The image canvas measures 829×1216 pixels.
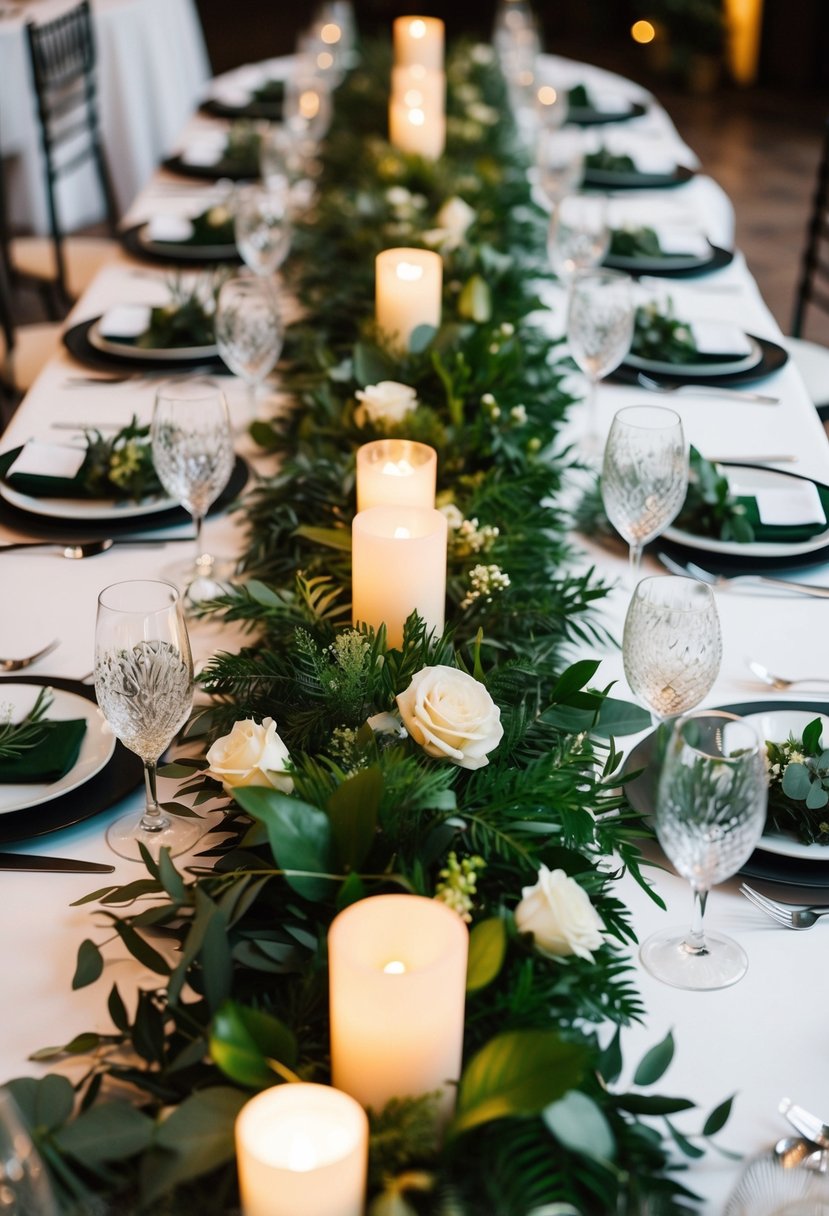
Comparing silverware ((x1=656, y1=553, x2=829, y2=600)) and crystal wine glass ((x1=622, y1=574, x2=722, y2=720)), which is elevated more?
crystal wine glass ((x1=622, y1=574, x2=722, y2=720))

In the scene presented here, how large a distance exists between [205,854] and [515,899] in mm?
250

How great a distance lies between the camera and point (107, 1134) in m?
0.78

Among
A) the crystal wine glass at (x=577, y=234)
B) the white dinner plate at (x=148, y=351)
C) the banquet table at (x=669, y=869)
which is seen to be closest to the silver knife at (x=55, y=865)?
the banquet table at (x=669, y=869)

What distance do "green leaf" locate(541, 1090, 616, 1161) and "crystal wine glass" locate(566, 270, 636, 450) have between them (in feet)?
4.22

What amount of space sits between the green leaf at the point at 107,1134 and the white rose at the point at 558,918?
0.86 feet

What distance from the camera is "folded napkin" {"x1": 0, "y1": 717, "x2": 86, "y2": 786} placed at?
3.93ft

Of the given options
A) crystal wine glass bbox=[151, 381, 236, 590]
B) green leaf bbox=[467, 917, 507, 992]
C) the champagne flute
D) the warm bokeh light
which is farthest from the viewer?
the warm bokeh light

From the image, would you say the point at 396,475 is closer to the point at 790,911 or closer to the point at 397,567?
the point at 397,567

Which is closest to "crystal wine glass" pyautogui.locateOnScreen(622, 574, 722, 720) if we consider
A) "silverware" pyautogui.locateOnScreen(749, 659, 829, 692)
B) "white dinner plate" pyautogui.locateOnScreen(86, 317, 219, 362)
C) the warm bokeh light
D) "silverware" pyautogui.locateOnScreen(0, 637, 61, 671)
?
"silverware" pyautogui.locateOnScreen(749, 659, 829, 692)

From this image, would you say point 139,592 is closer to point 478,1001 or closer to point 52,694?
point 52,694

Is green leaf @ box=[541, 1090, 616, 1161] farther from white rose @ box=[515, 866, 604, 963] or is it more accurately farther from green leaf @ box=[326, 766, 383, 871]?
green leaf @ box=[326, 766, 383, 871]

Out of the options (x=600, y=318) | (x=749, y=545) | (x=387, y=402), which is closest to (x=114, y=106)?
(x=600, y=318)

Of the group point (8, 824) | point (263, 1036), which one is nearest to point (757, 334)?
point (8, 824)

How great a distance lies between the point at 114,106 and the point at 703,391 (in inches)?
142
